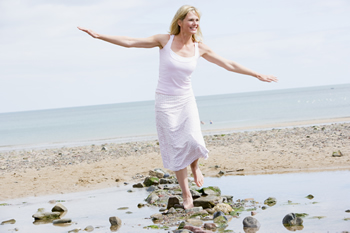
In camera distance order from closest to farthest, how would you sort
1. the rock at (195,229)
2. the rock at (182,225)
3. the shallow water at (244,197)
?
the rock at (195,229) < the rock at (182,225) < the shallow water at (244,197)

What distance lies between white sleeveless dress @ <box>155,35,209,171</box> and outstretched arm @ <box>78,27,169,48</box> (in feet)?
0.45

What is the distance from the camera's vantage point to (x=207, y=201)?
6301 millimetres

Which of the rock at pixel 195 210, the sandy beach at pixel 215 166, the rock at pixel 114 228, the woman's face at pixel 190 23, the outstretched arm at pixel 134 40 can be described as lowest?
the sandy beach at pixel 215 166

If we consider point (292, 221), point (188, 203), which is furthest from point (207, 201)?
point (292, 221)

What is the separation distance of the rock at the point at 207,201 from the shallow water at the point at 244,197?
0.60 meters

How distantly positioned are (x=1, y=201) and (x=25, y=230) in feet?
9.78

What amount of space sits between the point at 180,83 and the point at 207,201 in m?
1.77

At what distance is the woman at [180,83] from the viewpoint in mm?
5910

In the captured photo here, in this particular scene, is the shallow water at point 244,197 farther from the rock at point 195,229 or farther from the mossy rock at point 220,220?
the rock at point 195,229

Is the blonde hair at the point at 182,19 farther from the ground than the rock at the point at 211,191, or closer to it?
farther from the ground

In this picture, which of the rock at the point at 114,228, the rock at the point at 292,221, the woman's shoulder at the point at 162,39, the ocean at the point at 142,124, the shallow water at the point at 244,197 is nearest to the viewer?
the rock at the point at 292,221

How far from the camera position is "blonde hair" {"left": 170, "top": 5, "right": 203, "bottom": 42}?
19.2ft

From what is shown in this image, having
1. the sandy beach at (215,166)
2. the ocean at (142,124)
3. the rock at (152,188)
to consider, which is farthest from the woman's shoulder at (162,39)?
the ocean at (142,124)

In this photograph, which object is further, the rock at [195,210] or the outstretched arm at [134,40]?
the rock at [195,210]
